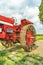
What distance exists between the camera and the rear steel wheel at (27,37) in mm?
2248

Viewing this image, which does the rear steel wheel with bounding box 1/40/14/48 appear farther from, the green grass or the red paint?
the green grass

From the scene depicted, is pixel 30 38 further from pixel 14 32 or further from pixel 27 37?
pixel 14 32

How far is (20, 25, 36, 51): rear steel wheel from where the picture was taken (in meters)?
2.25

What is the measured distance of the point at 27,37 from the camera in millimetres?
2332

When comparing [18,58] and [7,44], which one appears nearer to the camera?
[18,58]

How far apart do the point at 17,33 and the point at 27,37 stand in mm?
109

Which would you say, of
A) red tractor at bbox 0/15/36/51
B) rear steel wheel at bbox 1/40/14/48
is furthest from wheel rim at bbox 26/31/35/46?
rear steel wheel at bbox 1/40/14/48

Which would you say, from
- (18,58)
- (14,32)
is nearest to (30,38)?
(14,32)

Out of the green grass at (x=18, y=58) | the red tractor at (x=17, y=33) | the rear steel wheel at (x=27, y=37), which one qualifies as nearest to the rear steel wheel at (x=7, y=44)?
the red tractor at (x=17, y=33)

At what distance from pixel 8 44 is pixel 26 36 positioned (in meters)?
0.19

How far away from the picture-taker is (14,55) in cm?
198

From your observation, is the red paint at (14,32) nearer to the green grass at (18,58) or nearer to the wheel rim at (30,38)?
the wheel rim at (30,38)

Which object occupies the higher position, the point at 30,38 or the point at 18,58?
the point at 30,38

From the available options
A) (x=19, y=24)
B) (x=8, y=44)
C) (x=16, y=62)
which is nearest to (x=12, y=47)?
(x=8, y=44)
